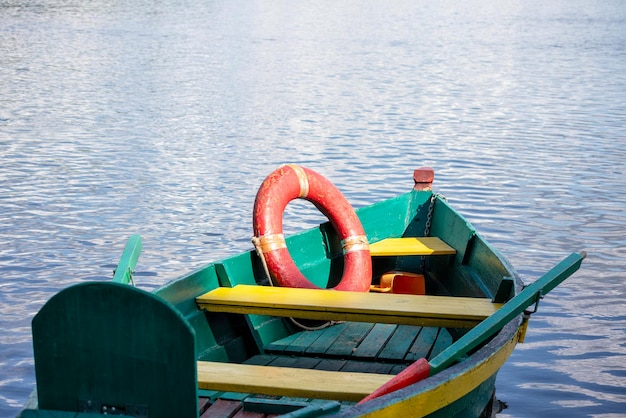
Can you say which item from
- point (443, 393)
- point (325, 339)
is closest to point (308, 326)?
point (325, 339)

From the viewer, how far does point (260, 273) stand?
6.92 metres

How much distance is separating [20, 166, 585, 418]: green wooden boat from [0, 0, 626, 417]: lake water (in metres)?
1.39

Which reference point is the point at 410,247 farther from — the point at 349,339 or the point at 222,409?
the point at 222,409

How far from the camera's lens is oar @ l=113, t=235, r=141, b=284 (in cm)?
545

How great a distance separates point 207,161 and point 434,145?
4540mm

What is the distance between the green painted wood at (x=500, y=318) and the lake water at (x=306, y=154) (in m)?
2.35

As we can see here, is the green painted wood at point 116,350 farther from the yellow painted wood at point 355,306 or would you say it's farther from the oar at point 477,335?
the yellow painted wood at point 355,306

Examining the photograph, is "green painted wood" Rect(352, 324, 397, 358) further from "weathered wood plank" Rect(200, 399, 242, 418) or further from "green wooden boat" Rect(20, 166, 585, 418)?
"weathered wood plank" Rect(200, 399, 242, 418)

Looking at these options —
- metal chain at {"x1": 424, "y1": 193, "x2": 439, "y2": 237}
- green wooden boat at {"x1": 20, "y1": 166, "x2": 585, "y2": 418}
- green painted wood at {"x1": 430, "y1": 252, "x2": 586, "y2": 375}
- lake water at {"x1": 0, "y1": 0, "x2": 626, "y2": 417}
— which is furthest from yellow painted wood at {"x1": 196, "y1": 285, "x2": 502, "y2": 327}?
metal chain at {"x1": 424, "y1": 193, "x2": 439, "y2": 237}

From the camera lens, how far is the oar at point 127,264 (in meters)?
5.45

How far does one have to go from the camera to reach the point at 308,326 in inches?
267

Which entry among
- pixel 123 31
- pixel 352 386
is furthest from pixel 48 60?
pixel 352 386

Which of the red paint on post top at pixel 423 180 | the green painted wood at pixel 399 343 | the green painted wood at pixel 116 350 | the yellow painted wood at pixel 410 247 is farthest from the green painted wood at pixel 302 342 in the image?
the green painted wood at pixel 116 350

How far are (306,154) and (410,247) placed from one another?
29.2 ft
